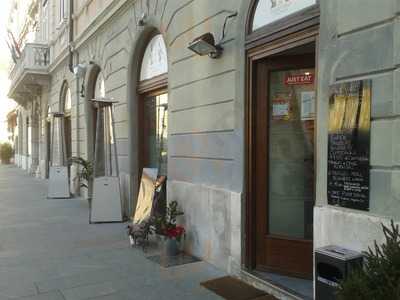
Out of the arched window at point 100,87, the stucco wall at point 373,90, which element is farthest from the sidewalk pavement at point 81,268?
the arched window at point 100,87

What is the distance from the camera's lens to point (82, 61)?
14.0 metres

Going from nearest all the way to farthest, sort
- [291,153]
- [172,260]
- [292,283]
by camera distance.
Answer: [292,283] → [291,153] → [172,260]

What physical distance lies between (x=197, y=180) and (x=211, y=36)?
2000 millimetres

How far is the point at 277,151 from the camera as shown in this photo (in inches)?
219

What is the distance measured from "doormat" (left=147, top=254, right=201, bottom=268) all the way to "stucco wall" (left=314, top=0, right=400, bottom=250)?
8.18 feet

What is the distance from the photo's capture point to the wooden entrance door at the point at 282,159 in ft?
17.5

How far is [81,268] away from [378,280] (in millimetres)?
4370

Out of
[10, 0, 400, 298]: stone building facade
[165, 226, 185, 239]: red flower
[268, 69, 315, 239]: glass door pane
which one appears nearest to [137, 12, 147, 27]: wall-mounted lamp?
[10, 0, 400, 298]: stone building facade

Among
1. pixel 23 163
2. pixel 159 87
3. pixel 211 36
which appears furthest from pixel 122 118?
pixel 23 163

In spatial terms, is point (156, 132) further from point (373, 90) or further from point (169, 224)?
point (373, 90)

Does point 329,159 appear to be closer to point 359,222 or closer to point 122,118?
point 359,222

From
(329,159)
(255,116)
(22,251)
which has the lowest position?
(22,251)

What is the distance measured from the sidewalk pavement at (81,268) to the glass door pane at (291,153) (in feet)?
Result: 3.60

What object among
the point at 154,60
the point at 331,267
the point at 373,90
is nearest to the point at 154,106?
the point at 154,60
